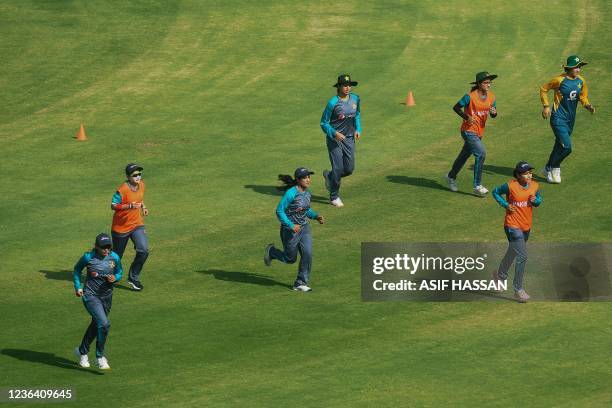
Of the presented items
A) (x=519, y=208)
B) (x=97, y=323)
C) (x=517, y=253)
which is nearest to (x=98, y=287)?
(x=97, y=323)

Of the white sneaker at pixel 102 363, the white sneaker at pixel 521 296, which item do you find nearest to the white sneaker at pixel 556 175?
the white sneaker at pixel 521 296

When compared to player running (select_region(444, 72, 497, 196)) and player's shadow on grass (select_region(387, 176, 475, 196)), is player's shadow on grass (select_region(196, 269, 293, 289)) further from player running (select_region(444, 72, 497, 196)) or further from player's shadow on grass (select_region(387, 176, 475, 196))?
player's shadow on grass (select_region(387, 176, 475, 196))

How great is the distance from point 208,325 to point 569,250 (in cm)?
757

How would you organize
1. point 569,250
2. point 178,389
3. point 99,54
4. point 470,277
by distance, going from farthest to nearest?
point 99,54, point 569,250, point 470,277, point 178,389

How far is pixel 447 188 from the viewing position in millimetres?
31672

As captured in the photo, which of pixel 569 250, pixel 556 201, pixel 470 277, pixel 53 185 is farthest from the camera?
pixel 53 185

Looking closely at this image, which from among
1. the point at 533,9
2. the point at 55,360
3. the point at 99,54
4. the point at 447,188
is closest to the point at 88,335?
the point at 55,360

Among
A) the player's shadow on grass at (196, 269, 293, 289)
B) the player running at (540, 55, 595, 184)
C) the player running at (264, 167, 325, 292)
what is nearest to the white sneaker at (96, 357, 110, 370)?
the player running at (264, 167, 325, 292)

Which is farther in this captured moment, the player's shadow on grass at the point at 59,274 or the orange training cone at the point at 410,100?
the orange training cone at the point at 410,100

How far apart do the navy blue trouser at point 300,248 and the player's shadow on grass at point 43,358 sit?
471 cm

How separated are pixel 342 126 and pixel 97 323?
387 inches

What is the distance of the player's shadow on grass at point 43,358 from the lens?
2188 cm

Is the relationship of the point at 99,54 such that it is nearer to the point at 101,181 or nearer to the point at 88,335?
the point at 101,181

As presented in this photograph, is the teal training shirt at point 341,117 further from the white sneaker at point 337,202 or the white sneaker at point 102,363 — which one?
the white sneaker at point 102,363
